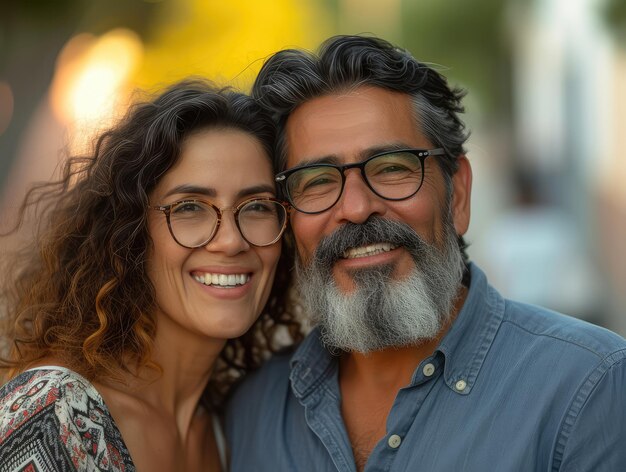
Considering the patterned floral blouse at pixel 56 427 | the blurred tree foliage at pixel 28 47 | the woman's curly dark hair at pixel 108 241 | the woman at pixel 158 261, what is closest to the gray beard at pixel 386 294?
the woman at pixel 158 261

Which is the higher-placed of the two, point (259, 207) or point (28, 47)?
point (28, 47)

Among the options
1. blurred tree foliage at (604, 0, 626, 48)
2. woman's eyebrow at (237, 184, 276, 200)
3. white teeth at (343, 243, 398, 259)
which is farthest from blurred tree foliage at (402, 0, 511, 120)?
white teeth at (343, 243, 398, 259)

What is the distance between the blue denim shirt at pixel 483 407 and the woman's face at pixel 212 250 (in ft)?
1.26

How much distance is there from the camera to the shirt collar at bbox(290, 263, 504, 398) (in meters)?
3.01

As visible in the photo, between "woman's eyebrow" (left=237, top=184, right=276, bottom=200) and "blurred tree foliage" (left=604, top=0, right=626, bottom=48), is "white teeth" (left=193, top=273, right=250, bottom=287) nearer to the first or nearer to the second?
"woman's eyebrow" (left=237, top=184, right=276, bottom=200)

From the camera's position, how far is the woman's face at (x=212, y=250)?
3.33 metres

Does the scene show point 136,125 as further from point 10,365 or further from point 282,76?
point 10,365

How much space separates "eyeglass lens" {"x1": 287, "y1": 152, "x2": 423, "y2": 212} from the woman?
0.58ft

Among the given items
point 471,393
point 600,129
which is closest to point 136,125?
point 471,393

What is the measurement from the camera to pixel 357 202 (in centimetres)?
319

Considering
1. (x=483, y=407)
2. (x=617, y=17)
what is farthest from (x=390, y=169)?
(x=617, y=17)

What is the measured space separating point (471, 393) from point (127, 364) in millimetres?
1371

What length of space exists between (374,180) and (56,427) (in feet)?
4.72

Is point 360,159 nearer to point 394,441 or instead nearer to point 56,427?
point 394,441
